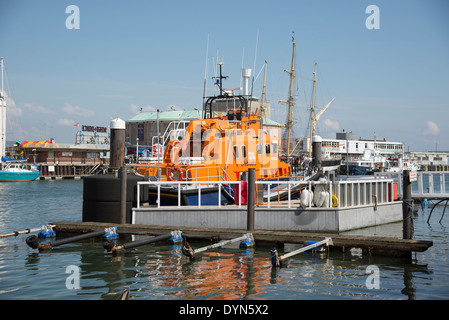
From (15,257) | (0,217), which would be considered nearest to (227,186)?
(15,257)

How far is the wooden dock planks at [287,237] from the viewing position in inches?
480

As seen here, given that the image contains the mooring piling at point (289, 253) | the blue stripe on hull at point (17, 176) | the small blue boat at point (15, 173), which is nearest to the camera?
the mooring piling at point (289, 253)

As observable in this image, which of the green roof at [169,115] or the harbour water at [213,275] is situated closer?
the harbour water at [213,275]

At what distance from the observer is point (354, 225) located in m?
16.9

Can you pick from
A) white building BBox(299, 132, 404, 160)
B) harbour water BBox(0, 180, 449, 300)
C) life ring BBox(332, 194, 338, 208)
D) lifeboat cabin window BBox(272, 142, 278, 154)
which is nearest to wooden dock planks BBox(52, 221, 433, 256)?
harbour water BBox(0, 180, 449, 300)

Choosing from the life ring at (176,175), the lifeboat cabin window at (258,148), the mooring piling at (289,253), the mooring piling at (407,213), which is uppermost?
the lifeboat cabin window at (258,148)

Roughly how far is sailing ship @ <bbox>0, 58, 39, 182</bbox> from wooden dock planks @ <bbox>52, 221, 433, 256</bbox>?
60.1 m

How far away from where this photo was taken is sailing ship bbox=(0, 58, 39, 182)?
2751 inches

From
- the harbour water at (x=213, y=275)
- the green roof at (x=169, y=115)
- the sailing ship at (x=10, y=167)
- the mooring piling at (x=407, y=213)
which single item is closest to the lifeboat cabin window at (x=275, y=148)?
the harbour water at (x=213, y=275)

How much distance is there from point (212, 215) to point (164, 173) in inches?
166

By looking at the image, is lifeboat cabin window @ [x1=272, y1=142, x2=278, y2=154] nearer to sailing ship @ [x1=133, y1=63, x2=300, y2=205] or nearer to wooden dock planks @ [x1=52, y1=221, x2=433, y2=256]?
sailing ship @ [x1=133, y1=63, x2=300, y2=205]

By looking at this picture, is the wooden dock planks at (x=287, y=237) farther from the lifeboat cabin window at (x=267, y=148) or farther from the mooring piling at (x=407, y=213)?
the lifeboat cabin window at (x=267, y=148)

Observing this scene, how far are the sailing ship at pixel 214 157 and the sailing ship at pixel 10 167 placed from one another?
5698 cm
